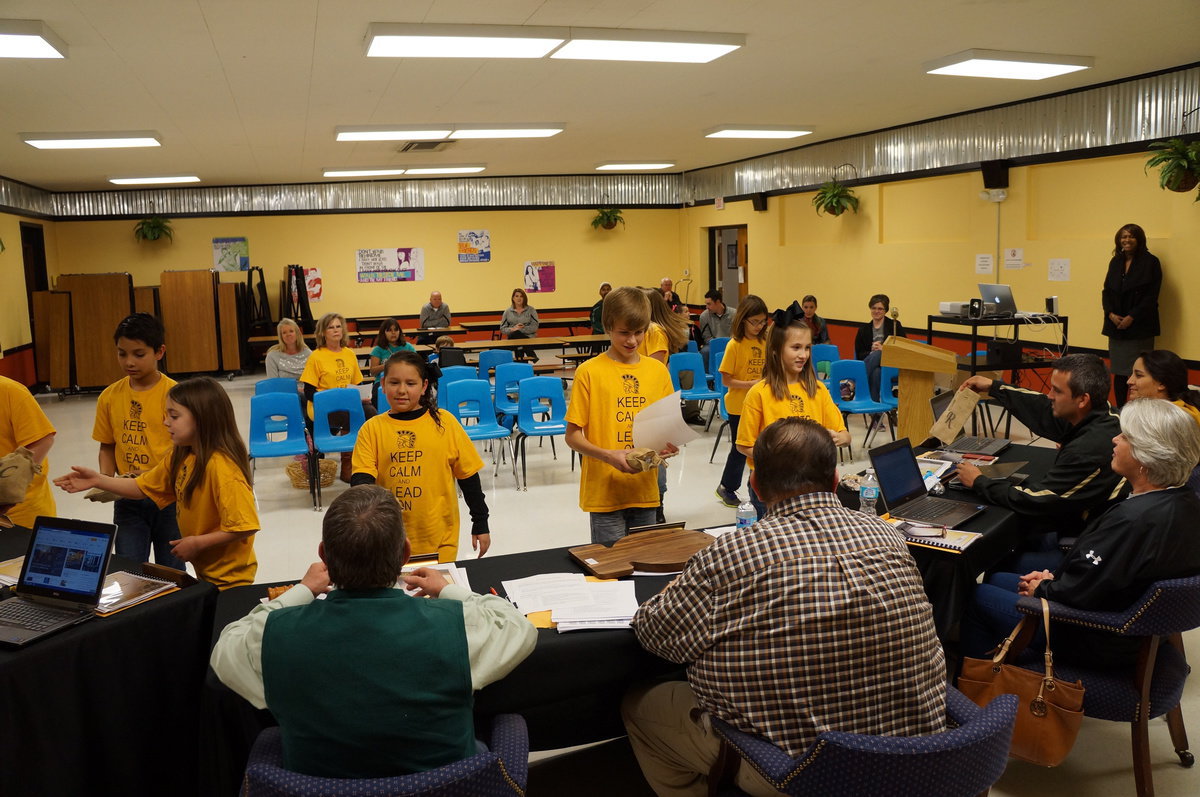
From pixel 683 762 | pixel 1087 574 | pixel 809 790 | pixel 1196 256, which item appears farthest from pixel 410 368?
pixel 1196 256

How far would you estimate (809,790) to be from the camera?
6.62ft

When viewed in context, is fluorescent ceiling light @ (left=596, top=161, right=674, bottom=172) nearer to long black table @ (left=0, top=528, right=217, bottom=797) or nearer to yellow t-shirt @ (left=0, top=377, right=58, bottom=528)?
yellow t-shirt @ (left=0, top=377, right=58, bottom=528)

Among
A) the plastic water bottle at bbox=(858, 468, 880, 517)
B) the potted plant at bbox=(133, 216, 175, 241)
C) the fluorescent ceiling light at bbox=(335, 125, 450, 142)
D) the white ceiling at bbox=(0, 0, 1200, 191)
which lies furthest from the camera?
the potted plant at bbox=(133, 216, 175, 241)

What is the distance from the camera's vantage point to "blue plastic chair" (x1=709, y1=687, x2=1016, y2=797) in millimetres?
1918

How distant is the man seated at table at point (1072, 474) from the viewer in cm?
365

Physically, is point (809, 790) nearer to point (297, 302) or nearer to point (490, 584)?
point (490, 584)

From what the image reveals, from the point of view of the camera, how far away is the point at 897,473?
12.5 feet

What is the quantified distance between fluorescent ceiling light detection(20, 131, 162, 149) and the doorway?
395 inches

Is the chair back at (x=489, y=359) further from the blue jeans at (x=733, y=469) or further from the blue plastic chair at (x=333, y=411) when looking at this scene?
the blue jeans at (x=733, y=469)

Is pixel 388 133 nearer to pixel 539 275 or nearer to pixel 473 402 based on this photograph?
pixel 473 402

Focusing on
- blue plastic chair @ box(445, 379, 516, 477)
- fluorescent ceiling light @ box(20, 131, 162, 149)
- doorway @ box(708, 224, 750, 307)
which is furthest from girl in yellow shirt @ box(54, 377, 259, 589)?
doorway @ box(708, 224, 750, 307)

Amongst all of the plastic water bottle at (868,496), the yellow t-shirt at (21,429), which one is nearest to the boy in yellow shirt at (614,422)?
the plastic water bottle at (868,496)

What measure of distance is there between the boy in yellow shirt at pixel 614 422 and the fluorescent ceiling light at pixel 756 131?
24.2 feet

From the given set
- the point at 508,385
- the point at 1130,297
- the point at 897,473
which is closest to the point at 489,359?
the point at 508,385
